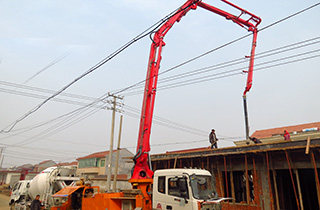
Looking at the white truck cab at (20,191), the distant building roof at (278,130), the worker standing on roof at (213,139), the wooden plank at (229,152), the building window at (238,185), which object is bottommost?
the white truck cab at (20,191)

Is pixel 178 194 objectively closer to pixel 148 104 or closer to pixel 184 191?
pixel 184 191

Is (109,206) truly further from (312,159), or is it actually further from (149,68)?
(312,159)

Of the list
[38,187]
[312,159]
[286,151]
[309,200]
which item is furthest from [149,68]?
[309,200]

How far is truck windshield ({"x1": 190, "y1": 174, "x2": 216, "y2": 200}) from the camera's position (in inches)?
263

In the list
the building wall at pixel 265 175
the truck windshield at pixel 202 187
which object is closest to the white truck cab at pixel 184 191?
the truck windshield at pixel 202 187

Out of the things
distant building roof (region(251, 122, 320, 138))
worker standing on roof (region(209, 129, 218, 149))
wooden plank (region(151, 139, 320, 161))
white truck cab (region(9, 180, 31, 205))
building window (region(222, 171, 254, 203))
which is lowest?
white truck cab (region(9, 180, 31, 205))

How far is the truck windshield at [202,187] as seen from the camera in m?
6.67

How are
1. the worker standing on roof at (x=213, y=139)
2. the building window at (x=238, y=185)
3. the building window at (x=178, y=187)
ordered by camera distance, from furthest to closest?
the worker standing on roof at (x=213, y=139) < the building window at (x=238, y=185) < the building window at (x=178, y=187)

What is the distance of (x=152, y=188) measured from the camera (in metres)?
8.45

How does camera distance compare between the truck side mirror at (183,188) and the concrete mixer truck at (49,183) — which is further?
the concrete mixer truck at (49,183)

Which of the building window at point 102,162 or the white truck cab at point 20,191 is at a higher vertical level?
the building window at point 102,162

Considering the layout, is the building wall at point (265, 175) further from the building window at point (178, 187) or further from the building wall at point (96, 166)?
the building wall at point (96, 166)

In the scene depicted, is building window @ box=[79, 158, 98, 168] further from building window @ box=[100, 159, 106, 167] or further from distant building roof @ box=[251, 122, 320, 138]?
distant building roof @ box=[251, 122, 320, 138]

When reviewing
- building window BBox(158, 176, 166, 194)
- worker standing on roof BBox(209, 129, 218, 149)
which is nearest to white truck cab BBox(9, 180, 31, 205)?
building window BBox(158, 176, 166, 194)
